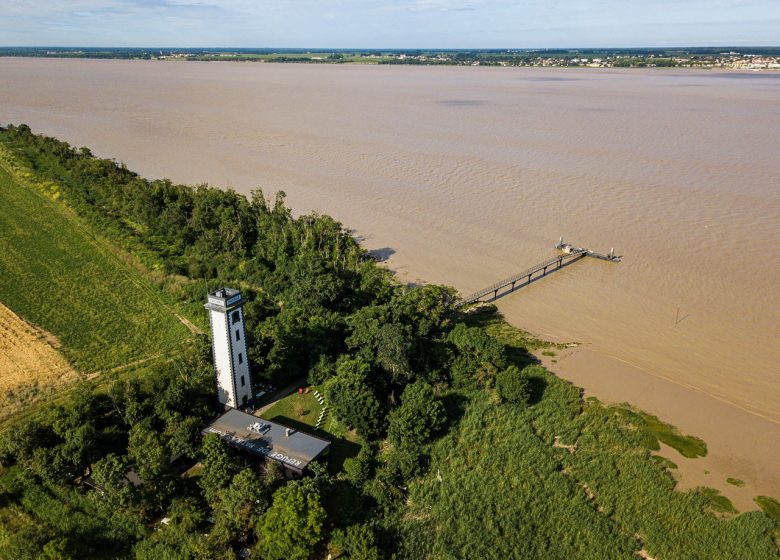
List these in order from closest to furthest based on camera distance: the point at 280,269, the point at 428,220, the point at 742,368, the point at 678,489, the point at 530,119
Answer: the point at 678,489
the point at 742,368
the point at 280,269
the point at 428,220
the point at 530,119

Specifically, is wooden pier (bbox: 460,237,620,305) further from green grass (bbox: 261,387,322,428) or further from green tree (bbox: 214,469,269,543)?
green tree (bbox: 214,469,269,543)

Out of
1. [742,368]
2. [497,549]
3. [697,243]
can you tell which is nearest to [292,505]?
[497,549]

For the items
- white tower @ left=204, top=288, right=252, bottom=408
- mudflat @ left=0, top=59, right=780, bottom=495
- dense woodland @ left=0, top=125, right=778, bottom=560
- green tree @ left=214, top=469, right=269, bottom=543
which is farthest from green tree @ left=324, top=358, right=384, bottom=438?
mudflat @ left=0, top=59, right=780, bottom=495

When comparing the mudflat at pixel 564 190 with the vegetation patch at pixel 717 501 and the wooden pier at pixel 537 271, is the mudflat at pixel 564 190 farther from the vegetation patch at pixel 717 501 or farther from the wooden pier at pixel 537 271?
the vegetation patch at pixel 717 501

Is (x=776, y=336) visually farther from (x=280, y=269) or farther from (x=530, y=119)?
(x=530, y=119)

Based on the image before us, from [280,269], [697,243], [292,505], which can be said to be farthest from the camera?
[697,243]

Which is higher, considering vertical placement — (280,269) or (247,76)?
(247,76)

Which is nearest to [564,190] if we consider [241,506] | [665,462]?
[665,462]
